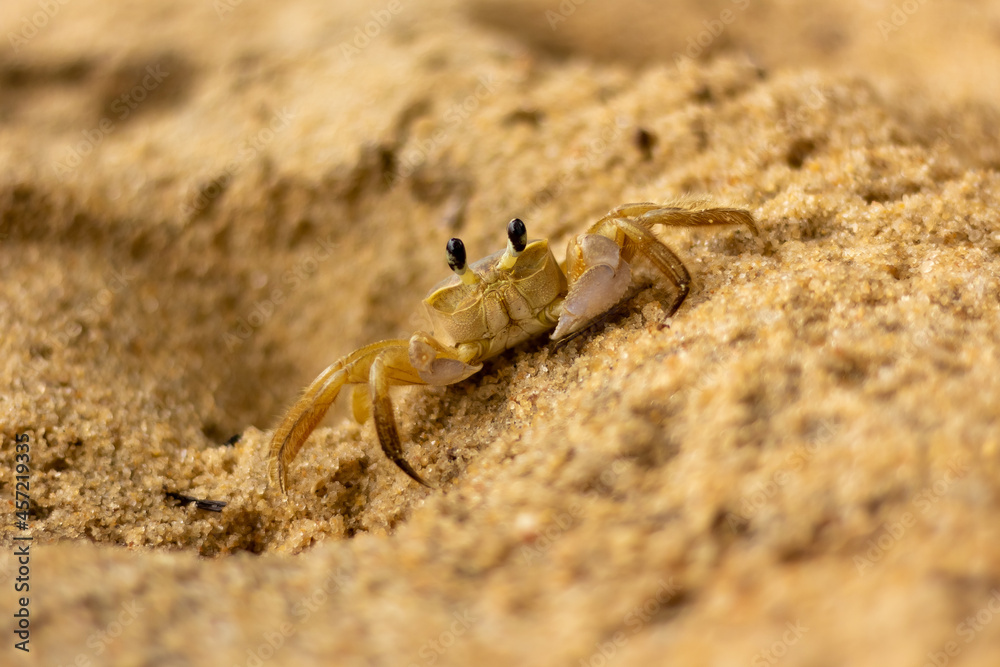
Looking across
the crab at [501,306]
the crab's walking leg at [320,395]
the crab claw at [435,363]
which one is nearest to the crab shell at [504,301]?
the crab at [501,306]

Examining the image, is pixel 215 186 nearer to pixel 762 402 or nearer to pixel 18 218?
pixel 18 218

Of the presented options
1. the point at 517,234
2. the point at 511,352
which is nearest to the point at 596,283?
the point at 517,234

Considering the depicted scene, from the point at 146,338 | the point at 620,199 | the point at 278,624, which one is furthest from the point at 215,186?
the point at 278,624

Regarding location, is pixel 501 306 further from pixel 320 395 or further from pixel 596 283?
pixel 320 395

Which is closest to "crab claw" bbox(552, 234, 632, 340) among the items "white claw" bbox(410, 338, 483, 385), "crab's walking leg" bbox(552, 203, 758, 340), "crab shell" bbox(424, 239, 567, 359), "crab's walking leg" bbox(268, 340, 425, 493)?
"crab's walking leg" bbox(552, 203, 758, 340)

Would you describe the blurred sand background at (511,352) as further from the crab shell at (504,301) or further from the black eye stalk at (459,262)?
the black eye stalk at (459,262)

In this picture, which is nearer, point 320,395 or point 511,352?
point 320,395

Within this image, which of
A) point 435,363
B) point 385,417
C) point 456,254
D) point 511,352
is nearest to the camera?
point 385,417
